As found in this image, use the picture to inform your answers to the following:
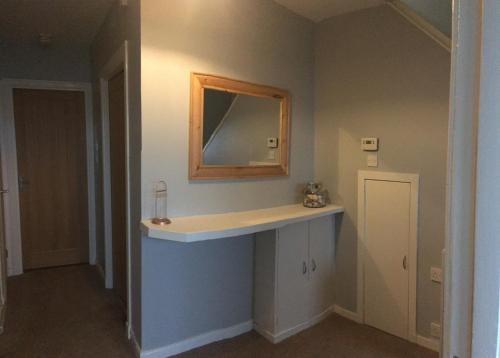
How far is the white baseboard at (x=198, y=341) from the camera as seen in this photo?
7.41 ft

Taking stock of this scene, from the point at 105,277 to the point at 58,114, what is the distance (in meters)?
1.93

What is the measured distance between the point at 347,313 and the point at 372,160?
1.30m

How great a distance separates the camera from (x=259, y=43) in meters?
2.67

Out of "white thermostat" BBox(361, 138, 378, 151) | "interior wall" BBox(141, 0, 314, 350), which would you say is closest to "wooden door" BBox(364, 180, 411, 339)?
"white thermostat" BBox(361, 138, 378, 151)

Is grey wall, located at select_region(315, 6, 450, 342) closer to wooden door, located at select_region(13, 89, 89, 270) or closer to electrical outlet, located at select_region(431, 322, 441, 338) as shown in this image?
electrical outlet, located at select_region(431, 322, 441, 338)

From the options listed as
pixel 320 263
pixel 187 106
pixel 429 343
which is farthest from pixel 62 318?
pixel 429 343

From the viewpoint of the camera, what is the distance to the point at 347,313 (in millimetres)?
2941

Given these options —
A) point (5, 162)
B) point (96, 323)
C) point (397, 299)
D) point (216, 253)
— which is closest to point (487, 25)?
point (216, 253)

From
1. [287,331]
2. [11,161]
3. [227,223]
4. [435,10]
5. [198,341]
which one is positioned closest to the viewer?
[435,10]

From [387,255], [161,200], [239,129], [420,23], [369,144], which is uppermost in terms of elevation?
[420,23]

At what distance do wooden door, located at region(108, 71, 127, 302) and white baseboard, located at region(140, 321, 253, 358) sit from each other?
0.77 meters

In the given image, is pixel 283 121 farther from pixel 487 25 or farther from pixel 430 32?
pixel 487 25

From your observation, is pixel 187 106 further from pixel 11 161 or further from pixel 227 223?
pixel 11 161

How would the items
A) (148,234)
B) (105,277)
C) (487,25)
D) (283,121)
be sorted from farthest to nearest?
(105,277) → (283,121) → (148,234) → (487,25)
